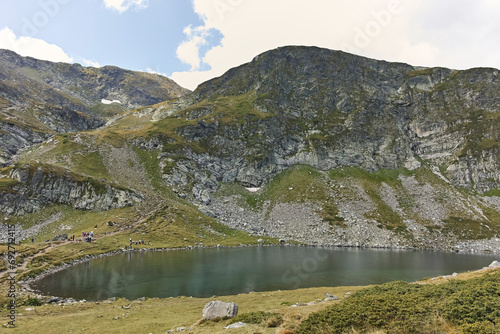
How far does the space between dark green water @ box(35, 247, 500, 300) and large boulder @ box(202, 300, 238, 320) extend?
63.5 ft

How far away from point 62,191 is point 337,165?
145010 mm

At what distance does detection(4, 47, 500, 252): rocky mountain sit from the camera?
377ft

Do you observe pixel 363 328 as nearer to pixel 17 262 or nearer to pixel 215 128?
pixel 17 262

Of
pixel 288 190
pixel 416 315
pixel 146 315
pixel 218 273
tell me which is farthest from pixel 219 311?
pixel 288 190

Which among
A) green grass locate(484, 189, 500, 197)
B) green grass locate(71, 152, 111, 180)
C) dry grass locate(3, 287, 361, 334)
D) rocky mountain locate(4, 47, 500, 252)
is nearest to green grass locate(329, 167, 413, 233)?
rocky mountain locate(4, 47, 500, 252)

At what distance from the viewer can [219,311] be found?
21219 millimetres

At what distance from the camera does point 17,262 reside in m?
49.5

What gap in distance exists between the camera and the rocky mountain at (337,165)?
377 feet

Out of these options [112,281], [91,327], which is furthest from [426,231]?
[91,327]

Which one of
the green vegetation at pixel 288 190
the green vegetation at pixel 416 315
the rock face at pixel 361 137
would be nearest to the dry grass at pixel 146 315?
the green vegetation at pixel 416 315

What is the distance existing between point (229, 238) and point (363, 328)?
299 ft

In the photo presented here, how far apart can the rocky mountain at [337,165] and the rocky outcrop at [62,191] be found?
5.35 meters

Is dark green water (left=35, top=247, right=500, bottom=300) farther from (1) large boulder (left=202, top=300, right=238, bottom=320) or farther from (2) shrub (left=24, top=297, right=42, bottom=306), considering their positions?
(1) large boulder (left=202, top=300, right=238, bottom=320)

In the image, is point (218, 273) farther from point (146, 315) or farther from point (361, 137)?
point (361, 137)
